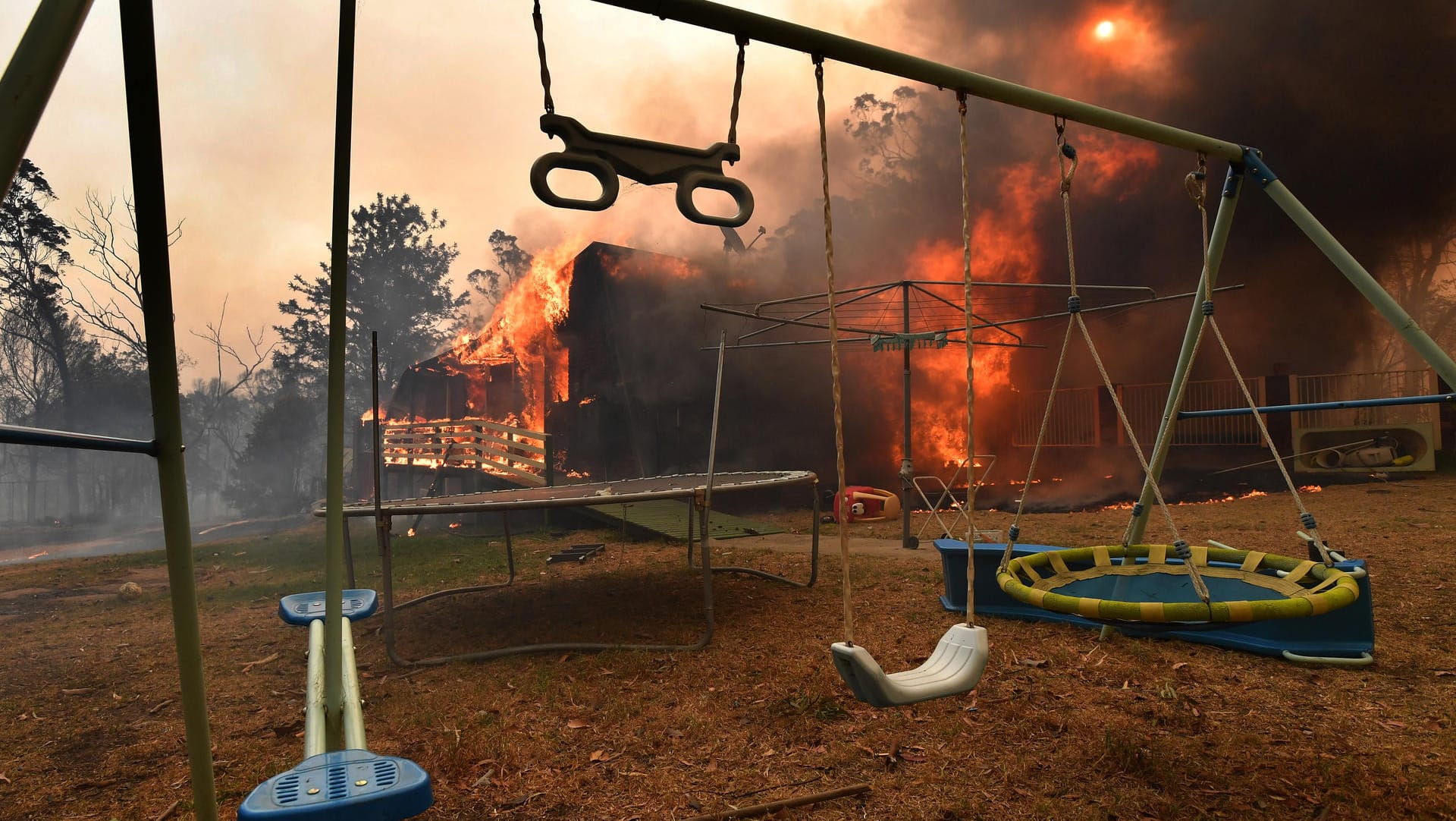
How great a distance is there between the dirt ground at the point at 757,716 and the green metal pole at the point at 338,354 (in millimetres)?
1079

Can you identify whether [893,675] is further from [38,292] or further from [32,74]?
[38,292]

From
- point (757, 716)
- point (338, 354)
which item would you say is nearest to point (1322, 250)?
point (757, 716)

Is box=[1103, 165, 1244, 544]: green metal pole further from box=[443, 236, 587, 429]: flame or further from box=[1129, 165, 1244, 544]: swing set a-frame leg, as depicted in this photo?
box=[443, 236, 587, 429]: flame

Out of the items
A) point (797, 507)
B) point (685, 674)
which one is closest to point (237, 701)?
point (685, 674)

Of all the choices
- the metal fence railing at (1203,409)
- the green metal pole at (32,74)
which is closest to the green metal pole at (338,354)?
the green metal pole at (32,74)

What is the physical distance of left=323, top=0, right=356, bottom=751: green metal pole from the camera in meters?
1.66

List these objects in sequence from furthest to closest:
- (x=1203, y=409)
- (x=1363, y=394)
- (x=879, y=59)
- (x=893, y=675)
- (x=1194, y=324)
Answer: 1. (x=1203, y=409)
2. (x=1363, y=394)
3. (x=1194, y=324)
4. (x=879, y=59)
5. (x=893, y=675)

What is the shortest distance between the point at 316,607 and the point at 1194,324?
4.03 m

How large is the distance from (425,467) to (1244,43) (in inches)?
735

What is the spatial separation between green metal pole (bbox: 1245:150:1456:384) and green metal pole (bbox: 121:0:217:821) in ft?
12.3

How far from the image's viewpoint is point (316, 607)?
260 centimetres

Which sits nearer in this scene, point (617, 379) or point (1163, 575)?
point (1163, 575)

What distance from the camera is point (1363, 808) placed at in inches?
88.4

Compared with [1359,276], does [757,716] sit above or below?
below
